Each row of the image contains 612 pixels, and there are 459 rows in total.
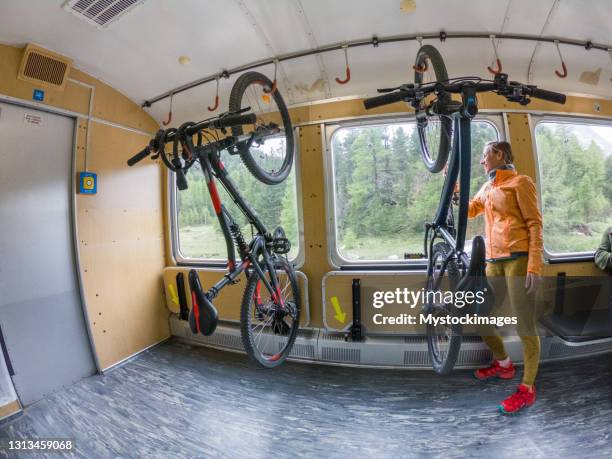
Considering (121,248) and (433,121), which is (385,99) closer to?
(433,121)

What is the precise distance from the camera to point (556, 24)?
2.06 metres

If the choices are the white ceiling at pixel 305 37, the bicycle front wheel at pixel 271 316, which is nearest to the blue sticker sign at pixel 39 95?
the white ceiling at pixel 305 37

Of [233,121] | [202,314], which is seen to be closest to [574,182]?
[233,121]

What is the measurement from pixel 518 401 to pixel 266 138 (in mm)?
2995

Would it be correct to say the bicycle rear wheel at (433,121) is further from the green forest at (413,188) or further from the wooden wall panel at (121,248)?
the wooden wall panel at (121,248)

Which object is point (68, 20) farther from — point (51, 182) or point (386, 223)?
point (386, 223)

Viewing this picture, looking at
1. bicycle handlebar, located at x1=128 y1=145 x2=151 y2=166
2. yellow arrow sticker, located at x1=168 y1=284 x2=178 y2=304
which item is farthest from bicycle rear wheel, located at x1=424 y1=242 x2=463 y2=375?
yellow arrow sticker, located at x1=168 y1=284 x2=178 y2=304

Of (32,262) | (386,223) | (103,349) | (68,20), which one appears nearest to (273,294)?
(386,223)

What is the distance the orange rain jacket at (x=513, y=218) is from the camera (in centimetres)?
173

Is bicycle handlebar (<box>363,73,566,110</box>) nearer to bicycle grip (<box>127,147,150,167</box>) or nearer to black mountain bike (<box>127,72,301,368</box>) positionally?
black mountain bike (<box>127,72,301,368</box>)

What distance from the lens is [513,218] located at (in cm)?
182

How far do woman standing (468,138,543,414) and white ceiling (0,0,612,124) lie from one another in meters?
1.10

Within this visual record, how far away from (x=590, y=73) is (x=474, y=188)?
159 centimetres

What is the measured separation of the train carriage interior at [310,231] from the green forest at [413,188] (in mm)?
23
